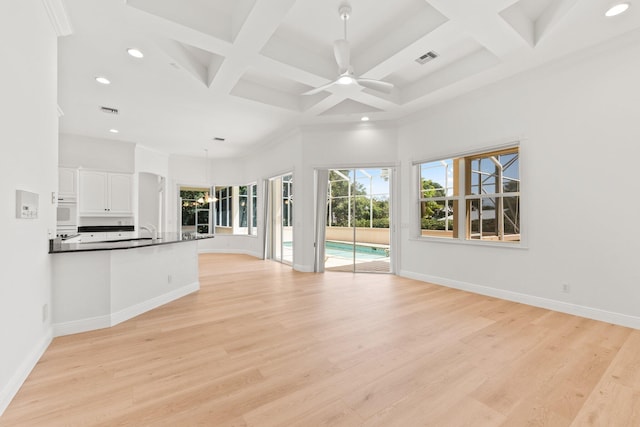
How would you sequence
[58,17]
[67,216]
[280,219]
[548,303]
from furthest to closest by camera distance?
[280,219] → [67,216] → [548,303] → [58,17]

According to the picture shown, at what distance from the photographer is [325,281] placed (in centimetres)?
535

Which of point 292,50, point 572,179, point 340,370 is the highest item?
point 292,50

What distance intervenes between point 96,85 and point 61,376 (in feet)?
13.2

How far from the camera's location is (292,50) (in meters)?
3.77

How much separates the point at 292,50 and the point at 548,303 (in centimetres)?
468

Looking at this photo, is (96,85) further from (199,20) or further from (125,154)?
(125,154)

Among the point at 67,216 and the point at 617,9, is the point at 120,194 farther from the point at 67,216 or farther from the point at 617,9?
the point at 617,9

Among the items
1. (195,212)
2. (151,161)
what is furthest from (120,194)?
(195,212)

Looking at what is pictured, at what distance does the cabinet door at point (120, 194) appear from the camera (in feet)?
22.6

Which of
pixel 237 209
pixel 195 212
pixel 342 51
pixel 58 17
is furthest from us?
pixel 195 212

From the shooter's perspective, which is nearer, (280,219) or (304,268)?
(304,268)

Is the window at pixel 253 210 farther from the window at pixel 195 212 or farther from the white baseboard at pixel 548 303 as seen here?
the white baseboard at pixel 548 303

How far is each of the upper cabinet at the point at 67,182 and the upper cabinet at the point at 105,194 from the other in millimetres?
128

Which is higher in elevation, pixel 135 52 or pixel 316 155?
pixel 135 52
